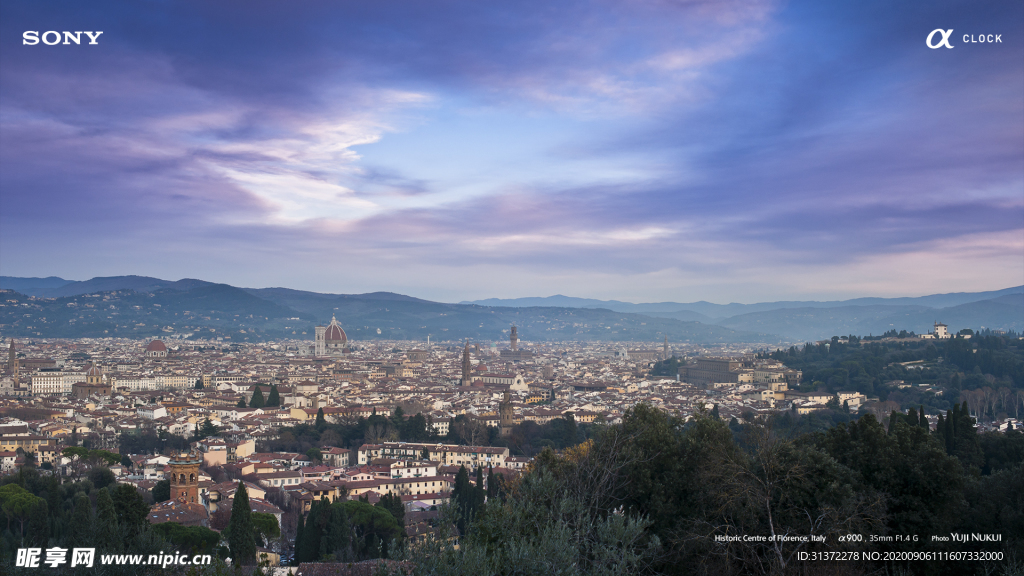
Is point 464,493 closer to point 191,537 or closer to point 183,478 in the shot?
point 183,478

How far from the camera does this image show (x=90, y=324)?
141m

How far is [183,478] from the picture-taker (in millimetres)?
19766

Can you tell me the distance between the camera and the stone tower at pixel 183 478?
19.5m

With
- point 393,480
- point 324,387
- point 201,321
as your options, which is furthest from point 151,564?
point 201,321

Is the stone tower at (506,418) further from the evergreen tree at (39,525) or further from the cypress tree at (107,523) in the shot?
A: the cypress tree at (107,523)

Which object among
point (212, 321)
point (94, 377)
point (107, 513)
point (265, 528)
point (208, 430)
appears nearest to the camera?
point (107, 513)

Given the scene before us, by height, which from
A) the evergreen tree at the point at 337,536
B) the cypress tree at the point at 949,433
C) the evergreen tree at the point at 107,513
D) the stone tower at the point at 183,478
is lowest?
the evergreen tree at the point at 337,536

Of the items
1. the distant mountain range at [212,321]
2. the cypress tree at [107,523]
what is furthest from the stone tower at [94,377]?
the distant mountain range at [212,321]

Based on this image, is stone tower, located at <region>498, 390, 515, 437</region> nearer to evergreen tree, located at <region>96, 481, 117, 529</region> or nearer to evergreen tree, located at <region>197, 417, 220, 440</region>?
evergreen tree, located at <region>197, 417, 220, 440</region>

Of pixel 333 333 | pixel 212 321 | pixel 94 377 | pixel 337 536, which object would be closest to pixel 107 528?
pixel 337 536

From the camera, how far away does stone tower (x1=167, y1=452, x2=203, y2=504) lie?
19547 millimetres

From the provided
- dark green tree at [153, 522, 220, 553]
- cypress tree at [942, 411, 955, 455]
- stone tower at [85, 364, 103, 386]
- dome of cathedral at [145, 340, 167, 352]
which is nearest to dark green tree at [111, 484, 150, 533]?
dark green tree at [153, 522, 220, 553]

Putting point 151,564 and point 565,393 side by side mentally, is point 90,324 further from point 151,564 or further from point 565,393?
point 151,564

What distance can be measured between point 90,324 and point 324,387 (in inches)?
4048
